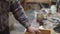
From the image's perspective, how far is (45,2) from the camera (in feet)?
11.9

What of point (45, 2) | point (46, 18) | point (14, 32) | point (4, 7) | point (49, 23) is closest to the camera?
point (4, 7)

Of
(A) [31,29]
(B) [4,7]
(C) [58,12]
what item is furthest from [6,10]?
(C) [58,12]

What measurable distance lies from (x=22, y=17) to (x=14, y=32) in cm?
135

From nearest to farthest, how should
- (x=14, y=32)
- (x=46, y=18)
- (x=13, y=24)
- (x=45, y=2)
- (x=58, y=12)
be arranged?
(x=46, y=18) → (x=58, y=12) → (x=14, y=32) → (x=13, y=24) → (x=45, y=2)

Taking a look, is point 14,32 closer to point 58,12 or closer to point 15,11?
point 58,12

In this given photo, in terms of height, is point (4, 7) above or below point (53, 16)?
above

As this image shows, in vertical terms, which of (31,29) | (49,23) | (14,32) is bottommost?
(14,32)

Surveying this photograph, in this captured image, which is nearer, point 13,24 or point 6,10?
point 6,10

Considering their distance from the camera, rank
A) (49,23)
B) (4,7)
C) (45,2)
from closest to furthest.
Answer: (4,7)
(49,23)
(45,2)

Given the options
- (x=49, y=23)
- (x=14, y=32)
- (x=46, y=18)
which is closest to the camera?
(x=49, y=23)

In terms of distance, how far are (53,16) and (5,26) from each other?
3.33 ft

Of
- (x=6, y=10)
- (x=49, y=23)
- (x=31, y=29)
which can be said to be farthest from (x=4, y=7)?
(x=49, y=23)

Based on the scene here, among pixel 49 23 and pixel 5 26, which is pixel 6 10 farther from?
pixel 49 23

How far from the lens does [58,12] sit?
2.21 metres
